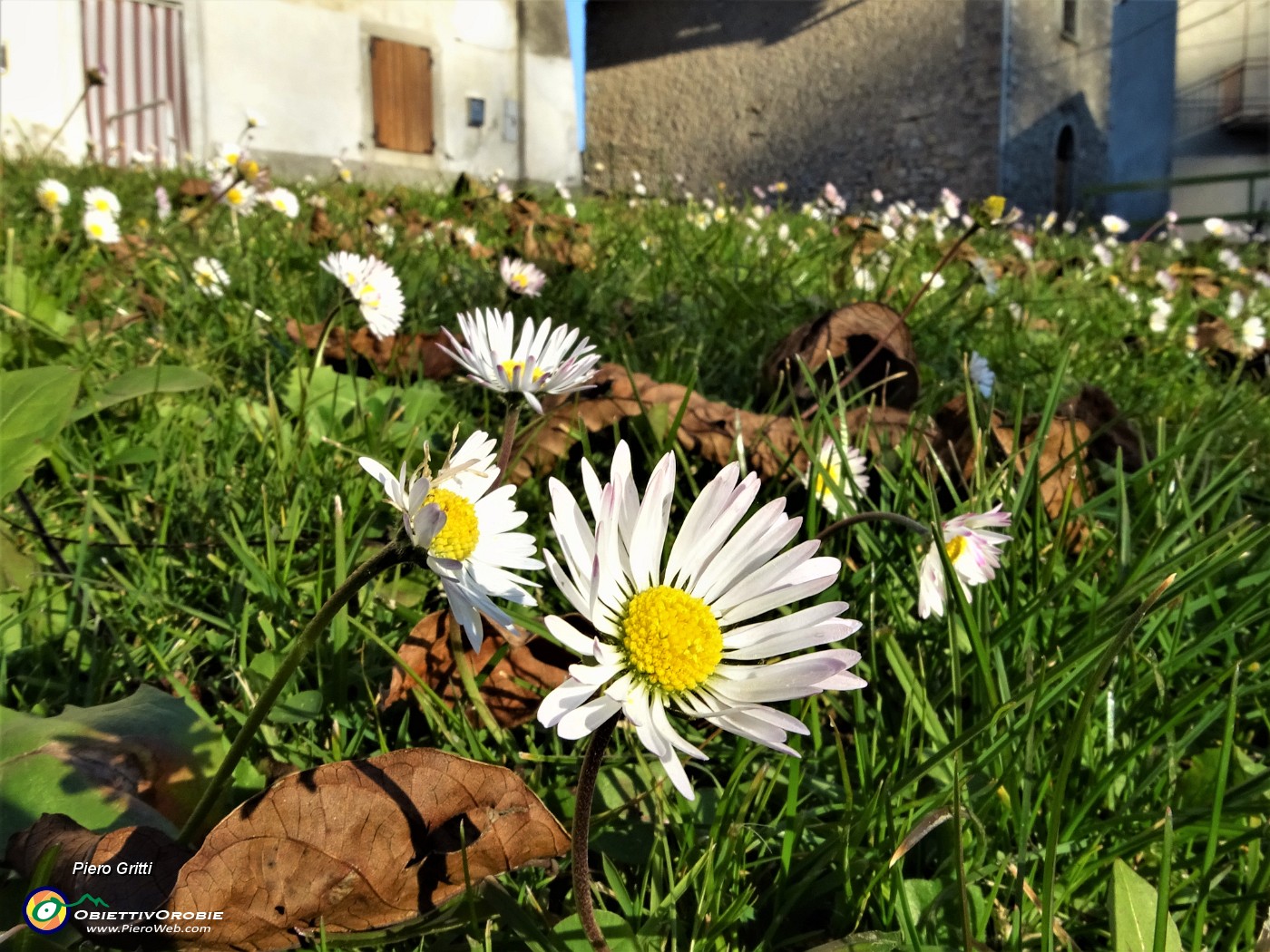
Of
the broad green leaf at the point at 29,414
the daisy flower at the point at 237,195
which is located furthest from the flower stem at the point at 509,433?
the daisy flower at the point at 237,195

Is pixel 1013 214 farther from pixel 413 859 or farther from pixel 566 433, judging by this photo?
pixel 413 859

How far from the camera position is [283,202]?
10.9 feet

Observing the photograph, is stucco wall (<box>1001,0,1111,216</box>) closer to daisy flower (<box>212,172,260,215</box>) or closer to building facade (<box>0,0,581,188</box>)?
building facade (<box>0,0,581,188</box>)

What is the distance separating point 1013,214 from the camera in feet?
7.58

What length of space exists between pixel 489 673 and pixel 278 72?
17.8 ft

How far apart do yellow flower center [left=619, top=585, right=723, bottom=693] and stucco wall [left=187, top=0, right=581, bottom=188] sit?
15.2 ft

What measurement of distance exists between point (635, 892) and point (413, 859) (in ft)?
0.72

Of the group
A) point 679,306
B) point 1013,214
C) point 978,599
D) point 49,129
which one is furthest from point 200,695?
point 49,129

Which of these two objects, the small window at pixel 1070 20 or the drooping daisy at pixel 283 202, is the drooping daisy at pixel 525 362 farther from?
the small window at pixel 1070 20

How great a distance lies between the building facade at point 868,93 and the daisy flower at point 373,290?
14237mm

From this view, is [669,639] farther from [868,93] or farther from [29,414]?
[868,93]

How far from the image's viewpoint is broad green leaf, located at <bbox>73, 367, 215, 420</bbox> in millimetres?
1373

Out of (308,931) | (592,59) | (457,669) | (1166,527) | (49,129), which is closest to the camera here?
(308,931)

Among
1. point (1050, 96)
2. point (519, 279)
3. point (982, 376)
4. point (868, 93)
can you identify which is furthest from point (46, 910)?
point (1050, 96)
